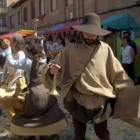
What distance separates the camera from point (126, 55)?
8422 millimetres

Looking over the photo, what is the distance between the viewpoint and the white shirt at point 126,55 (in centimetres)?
835

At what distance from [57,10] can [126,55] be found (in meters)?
15.0

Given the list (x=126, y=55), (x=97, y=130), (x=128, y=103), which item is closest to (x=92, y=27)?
(x=128, y=103)

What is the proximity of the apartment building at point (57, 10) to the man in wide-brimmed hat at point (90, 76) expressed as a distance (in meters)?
10.0

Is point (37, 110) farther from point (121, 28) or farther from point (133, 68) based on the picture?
point (121, 28)

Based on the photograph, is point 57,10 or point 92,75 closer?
point 92,75

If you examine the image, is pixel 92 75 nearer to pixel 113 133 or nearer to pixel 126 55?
pixel 113 133

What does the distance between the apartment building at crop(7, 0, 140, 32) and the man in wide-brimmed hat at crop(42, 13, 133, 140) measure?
32.9 ft

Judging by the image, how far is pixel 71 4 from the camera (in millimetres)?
20125

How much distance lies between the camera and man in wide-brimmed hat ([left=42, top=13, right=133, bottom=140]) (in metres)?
3.26

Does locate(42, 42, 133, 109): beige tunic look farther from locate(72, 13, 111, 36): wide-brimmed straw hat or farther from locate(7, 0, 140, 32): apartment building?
locate(7, 0, 140, 32): apartment building

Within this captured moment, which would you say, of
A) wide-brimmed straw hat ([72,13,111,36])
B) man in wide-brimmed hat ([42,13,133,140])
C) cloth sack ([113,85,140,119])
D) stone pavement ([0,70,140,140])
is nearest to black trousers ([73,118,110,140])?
man in wide-brimmed hat ([42,13,133,140])

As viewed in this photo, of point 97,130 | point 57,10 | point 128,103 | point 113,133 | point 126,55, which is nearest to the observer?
point 128,103

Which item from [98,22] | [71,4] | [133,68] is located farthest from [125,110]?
[71,4]
